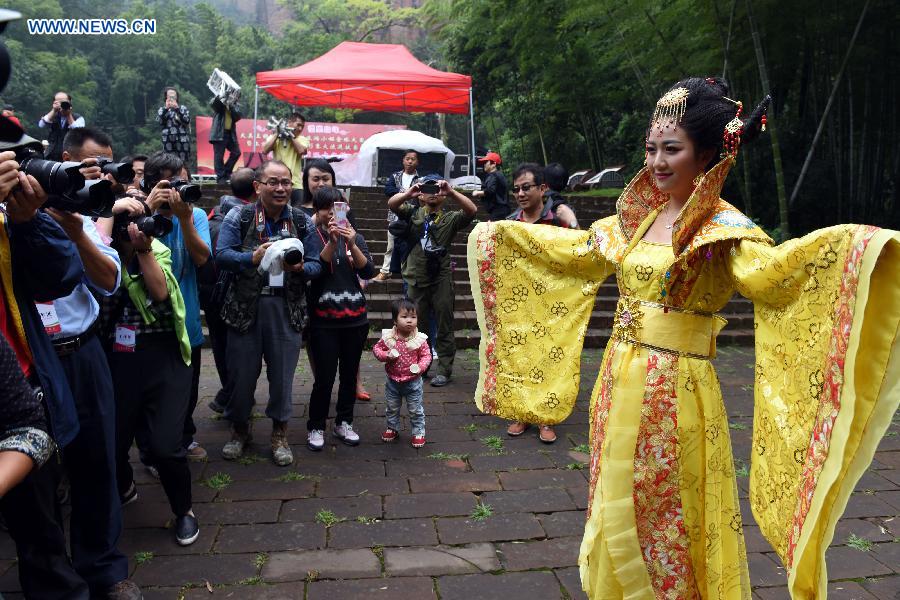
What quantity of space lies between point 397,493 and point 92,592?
4.74 ft

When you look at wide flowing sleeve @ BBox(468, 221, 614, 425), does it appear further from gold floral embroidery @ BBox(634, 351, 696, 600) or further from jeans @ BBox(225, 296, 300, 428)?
jeans @ BBox(225, 296, 300, 428)

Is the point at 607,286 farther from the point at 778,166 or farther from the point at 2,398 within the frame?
the point at 2,398

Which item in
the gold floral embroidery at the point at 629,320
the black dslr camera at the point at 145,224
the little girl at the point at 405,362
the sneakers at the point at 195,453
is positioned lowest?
the sneakers at the point at 195,453

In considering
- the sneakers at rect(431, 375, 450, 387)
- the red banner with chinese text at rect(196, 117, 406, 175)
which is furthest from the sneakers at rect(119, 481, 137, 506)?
the red banner with chinese text at rect(196, 117, 406, 175)

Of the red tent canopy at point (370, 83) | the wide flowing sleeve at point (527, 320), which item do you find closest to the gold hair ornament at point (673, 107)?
the wide flowing sleeve at point (527, 320)

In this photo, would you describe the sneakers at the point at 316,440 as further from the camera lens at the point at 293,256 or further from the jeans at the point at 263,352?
the camera lens at the point at 293,256

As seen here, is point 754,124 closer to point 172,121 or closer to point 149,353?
point 149,353

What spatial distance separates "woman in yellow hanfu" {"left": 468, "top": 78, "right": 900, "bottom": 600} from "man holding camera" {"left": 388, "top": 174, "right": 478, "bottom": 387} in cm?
253

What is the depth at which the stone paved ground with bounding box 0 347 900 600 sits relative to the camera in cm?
254

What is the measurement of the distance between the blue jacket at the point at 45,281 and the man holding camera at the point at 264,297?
55.0 inches

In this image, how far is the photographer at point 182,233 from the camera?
277 centimetres

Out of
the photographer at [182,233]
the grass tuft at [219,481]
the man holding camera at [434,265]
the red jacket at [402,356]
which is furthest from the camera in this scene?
the man holding camera at [434,265]

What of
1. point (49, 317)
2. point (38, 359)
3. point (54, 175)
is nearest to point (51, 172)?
point (54, 175)

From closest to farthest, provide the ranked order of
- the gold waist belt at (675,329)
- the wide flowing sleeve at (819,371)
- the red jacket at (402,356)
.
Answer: the wide flowing sleeve at (819,371), the gold waist belt at (675,329), the red jacket at (402,356)
